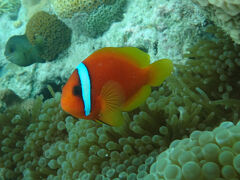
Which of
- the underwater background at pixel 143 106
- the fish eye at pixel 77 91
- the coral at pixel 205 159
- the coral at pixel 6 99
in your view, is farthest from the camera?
the coral at pixel 6 99

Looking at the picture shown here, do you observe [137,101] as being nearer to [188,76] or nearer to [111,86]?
[111,86]

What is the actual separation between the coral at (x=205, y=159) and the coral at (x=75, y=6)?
9.01 feet

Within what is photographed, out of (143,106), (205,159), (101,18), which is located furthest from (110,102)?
(101,18)

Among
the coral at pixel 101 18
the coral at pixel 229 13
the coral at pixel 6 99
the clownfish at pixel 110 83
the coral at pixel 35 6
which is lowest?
the coral at pixel 6 99

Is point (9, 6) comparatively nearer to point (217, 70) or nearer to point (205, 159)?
point (217, 70)

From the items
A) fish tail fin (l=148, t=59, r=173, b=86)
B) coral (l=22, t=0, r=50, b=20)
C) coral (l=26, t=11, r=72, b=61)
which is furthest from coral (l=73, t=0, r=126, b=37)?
fish tail fin (l=148, t=59, r=173, b=86)

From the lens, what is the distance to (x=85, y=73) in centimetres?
127

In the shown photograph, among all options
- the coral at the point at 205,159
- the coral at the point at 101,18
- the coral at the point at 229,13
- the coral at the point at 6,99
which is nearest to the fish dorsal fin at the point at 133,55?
the coral at the point at 229,13

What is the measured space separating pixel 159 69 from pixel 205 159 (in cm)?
64

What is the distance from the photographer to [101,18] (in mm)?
3221

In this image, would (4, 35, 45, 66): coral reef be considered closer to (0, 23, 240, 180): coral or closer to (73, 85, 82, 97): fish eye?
(0, 23, 240, 180): coral

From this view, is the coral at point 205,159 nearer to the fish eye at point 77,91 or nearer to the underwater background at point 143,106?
the underwater background at point 143,106

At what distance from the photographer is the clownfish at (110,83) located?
1237 mm

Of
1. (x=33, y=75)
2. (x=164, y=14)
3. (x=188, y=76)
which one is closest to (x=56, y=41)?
(x=33, y=75)
